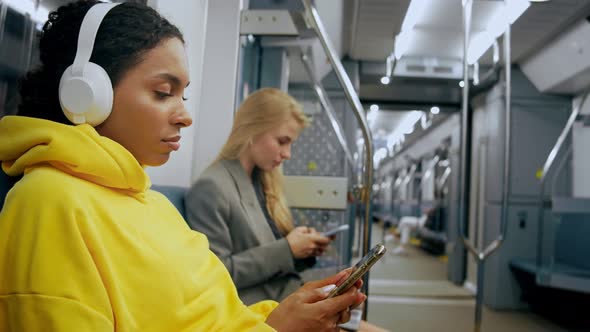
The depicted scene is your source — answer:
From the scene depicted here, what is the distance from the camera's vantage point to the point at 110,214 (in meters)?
0.60

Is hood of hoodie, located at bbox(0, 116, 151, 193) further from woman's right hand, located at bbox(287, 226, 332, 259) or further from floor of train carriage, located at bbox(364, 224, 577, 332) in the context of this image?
floor of train carriage, located at bbox(364, 224, 577, 332)

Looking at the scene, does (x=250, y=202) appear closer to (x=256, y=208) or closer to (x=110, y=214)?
(x=256, y=208)

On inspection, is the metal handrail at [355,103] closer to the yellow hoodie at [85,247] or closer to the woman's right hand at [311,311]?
the woman's right hand at [311,311]

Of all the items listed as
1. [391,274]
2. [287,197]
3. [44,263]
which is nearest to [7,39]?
[44,263]

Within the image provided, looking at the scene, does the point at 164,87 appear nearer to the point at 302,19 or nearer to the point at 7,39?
the point at 7,39

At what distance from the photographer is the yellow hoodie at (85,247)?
0.49 m

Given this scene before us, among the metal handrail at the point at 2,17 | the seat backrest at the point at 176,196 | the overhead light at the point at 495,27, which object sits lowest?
the seat backrest at the point at 176,196

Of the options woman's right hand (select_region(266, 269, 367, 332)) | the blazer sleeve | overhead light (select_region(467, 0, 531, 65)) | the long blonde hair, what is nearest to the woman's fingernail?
woman's right hand (select_region(266, 269, 367, 332))

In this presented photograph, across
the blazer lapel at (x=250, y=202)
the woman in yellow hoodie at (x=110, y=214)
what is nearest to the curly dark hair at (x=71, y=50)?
the woman in yellow hoodie at (x=110, y=214)

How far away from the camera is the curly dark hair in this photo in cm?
69

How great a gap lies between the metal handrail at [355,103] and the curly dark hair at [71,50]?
667 millimetres

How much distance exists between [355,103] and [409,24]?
2233 millimetres

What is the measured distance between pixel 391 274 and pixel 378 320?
207cm

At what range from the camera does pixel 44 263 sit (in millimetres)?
497
